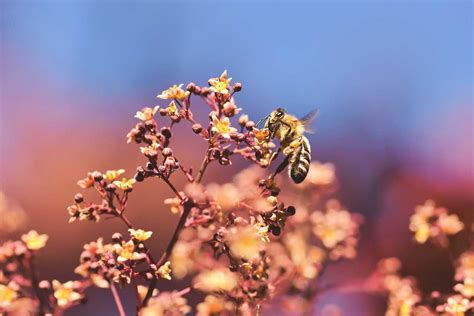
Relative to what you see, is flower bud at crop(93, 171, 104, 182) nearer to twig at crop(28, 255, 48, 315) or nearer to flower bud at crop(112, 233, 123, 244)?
flower bud at crop(112, 233, 123, 244)

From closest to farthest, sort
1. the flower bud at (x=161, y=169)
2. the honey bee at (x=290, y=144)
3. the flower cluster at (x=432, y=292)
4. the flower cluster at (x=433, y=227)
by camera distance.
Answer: the flower bud at (x=161, y=169) → the flower cluster at (x=432, y=292) → the honey bee at (x=290, y=144) → the flower cluster at (x=433, y=227)

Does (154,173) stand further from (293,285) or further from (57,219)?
(57,219)

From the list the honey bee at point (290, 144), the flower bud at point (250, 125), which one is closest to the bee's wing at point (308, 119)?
the honey bee at point (290, 144)

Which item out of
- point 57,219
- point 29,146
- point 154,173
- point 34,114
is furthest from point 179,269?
point 34,114

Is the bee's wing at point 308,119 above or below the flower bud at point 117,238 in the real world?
above

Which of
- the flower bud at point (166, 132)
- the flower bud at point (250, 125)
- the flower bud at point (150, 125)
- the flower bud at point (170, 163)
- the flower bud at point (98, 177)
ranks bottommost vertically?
the flower bud at point (170, 163)

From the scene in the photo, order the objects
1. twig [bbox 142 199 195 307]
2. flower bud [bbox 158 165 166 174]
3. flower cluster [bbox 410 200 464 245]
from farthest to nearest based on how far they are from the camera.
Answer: flower cluster [bbox 410 200 464 245], flower bud [bbox 158 165 166 174], twig [bbox 142 199 195 307]

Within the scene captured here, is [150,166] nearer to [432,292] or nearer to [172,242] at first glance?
[172,242]

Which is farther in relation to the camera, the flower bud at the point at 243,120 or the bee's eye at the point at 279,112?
the bee's eye at the point at 279,112

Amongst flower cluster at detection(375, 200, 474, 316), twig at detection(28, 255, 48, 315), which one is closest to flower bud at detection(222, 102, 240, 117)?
twig at detection(28, 255, 48, 315)

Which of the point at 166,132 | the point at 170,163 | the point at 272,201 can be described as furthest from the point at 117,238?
the point at 272,201

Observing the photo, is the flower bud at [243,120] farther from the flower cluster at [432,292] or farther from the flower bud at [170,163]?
the flower cluster at [432,292]

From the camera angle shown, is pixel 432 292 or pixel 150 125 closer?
pixel 150 125
